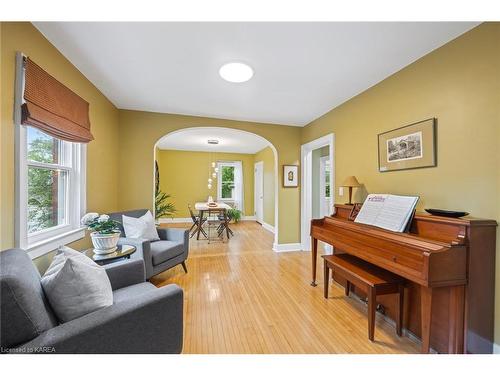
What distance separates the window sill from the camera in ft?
5.36

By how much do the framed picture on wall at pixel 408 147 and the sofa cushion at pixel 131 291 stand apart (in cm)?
254

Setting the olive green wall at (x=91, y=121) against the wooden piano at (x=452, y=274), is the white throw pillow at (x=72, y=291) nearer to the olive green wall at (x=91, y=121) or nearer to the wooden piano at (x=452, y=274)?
the olive green wall at (x=91, y=121)

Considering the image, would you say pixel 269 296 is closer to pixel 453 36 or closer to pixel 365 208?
pixel 365 208

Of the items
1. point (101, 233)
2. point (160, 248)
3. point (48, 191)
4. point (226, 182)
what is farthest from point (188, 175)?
point (101, 233)

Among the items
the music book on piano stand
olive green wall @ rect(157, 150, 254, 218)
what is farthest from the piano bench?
olive green wall @ rect(157, 150, 254, 218)

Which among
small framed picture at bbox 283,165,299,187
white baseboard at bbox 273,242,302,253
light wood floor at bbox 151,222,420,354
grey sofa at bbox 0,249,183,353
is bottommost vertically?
light wood floor at bbox 151,222,420,354

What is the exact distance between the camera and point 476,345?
4.82ft

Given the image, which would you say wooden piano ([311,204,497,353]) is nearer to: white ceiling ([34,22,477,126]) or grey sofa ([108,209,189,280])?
white ceiling ([34,22,477,126])

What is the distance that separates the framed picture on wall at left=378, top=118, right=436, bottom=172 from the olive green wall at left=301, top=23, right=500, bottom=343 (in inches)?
2.1

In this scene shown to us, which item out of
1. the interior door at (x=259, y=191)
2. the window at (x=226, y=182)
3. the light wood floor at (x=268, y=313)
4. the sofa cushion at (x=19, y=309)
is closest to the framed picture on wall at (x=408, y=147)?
the light wood floor at (x=268, y=313)

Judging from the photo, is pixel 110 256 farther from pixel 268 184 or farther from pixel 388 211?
pixel 268 184

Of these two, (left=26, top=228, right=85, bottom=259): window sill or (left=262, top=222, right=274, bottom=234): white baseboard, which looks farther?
(left=262, top=222, right=274, bottom=234): white baseboard

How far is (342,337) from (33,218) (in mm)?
2708

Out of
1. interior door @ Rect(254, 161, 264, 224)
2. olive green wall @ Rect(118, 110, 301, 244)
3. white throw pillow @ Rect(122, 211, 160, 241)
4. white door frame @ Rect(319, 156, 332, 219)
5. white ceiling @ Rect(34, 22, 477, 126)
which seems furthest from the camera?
interior door @ Rect(254, 161, 264, 224)
